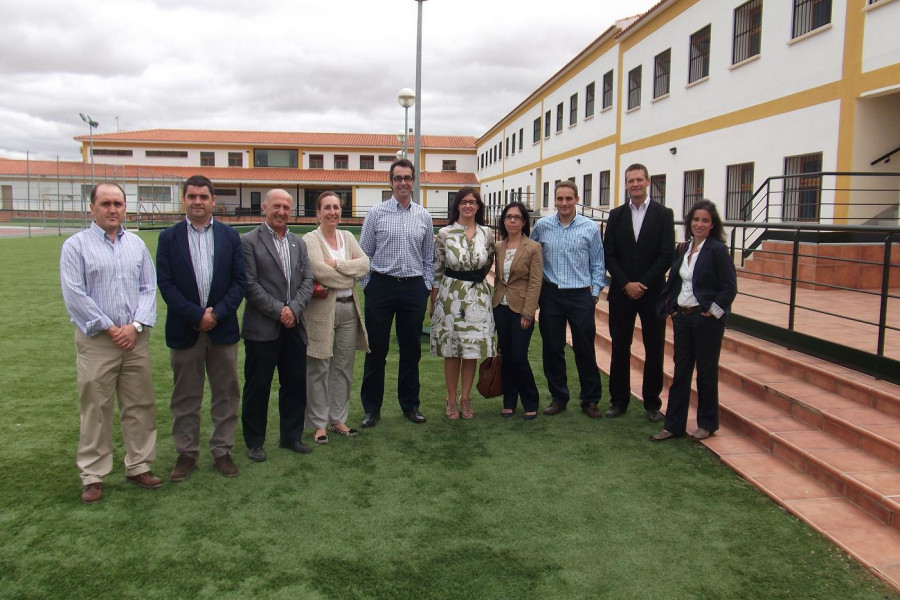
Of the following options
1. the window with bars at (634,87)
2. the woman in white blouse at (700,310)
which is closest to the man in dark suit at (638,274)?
the woman in white blouse at (700,310)

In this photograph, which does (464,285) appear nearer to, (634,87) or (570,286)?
(570,286)

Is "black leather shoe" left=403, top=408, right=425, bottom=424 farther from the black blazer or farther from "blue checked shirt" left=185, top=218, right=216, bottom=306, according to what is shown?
"blue checked shirt" left=185, top=218, right=216, bottom=306

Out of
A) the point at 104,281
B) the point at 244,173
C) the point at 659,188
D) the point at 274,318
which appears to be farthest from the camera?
the point at 244,173

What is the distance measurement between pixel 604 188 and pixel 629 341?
632 inches

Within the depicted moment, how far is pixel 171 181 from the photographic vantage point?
41.8m

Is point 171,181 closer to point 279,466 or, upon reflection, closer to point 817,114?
point 817,114

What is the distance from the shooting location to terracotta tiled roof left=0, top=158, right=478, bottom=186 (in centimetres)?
4652

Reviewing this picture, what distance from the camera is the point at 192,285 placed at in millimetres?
3818

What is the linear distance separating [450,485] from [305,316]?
1.48 metres

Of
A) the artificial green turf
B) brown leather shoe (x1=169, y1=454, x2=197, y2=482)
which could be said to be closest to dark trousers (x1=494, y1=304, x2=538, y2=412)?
the artificial green turf

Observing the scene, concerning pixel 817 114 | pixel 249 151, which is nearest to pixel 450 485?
pixel 817 114

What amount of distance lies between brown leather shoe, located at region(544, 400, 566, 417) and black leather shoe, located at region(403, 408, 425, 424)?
39.1 inches

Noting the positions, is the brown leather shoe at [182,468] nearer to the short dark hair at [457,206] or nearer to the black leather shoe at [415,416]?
the black leather shoe at [415,416]

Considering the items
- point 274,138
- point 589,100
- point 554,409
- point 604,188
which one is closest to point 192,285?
point 554,409
